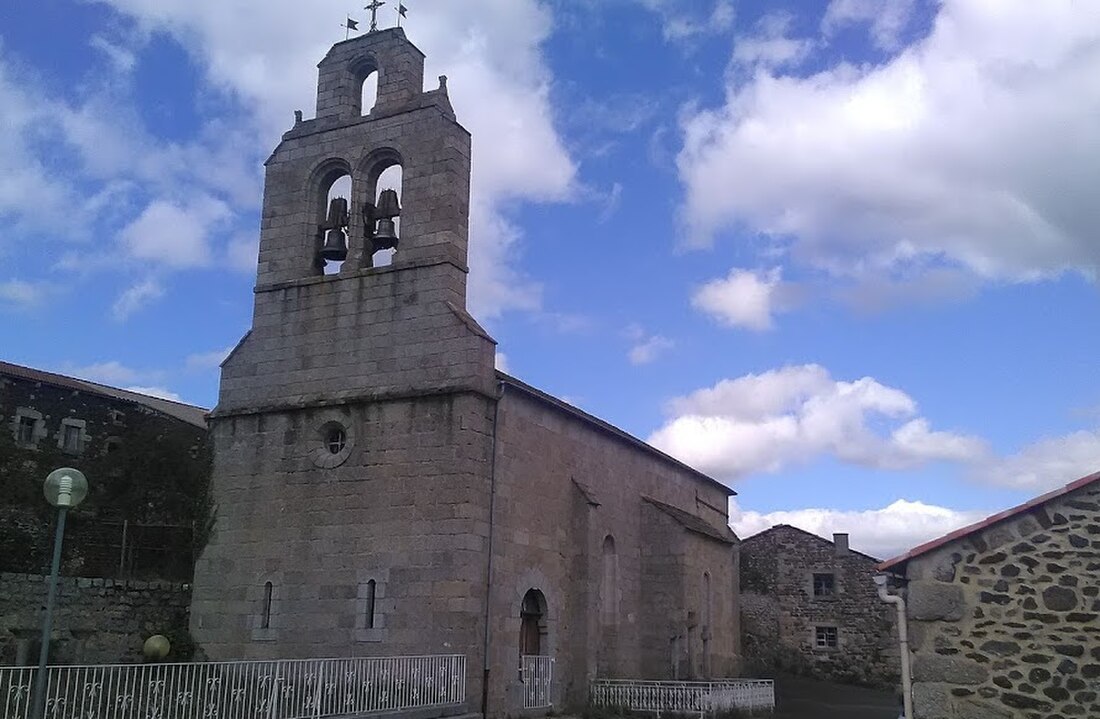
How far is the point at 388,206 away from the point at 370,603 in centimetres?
772

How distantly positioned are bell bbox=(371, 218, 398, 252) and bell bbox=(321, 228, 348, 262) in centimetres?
70

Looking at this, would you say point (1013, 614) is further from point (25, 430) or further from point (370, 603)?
point (25, 430)

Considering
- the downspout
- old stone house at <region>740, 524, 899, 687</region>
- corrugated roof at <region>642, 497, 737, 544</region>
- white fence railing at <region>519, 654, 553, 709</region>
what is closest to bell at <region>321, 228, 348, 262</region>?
the downspout

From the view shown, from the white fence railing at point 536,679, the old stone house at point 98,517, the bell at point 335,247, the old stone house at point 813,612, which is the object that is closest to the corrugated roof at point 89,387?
the old stone house at point 98,517

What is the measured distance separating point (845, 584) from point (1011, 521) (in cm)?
2366

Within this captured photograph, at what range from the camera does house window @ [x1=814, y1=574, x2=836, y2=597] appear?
109 feet

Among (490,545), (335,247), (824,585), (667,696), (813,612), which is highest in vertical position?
(335,247)

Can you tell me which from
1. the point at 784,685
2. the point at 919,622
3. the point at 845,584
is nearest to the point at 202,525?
the point at 919,622

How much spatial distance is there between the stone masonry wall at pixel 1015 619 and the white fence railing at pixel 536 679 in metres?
8.57

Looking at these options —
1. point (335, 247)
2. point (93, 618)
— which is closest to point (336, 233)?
point (335, 247)

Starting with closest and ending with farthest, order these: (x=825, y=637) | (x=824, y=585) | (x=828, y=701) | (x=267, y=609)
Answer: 1. (x=267, y=609)
2. (x=828, y=701)
3. (x=825, y=637)
4. (x=824, y=585)

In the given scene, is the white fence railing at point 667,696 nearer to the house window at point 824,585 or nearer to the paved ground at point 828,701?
the paved ground at point 828,701

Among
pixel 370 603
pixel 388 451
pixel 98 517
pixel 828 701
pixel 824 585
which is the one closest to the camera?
pixel 370 603

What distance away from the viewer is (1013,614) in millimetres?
10633
